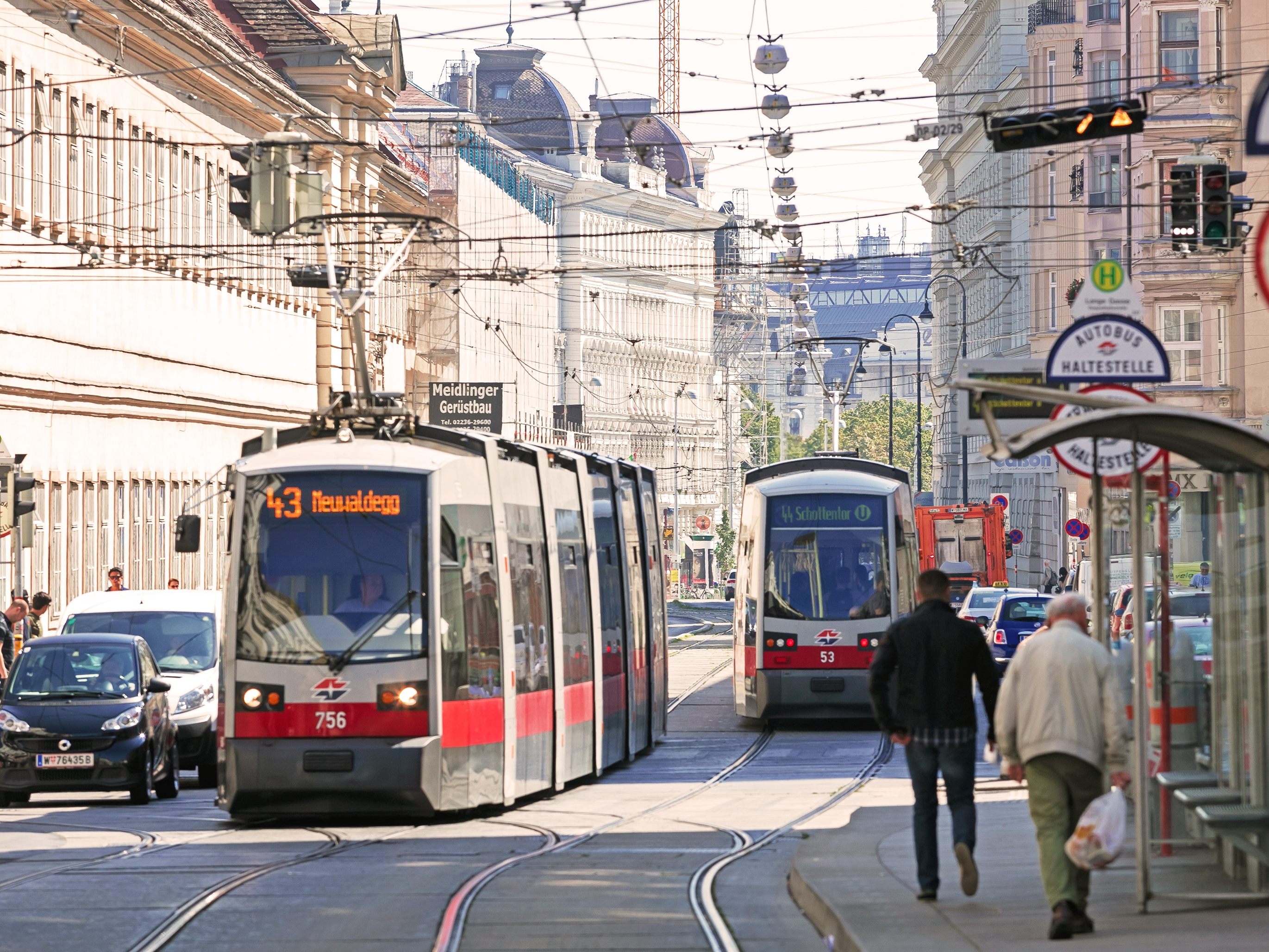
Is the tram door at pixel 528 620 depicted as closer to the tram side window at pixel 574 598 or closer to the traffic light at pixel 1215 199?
the tram side window at pixel 574 598

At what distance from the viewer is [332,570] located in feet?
56.4

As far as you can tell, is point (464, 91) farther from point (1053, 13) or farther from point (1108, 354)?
point (1108, 354)

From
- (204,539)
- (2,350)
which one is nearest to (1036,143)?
(2,350)

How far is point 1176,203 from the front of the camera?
26781mm

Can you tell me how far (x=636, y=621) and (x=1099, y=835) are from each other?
14.7 metres

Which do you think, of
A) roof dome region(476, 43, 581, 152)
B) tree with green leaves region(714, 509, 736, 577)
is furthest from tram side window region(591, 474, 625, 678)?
roof dome region(476, 43, 581, 152)

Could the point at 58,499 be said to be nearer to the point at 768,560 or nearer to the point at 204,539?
the point at 204,539

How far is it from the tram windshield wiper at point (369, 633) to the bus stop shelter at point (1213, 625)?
6.26 metres

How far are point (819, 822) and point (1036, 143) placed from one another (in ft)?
21.6

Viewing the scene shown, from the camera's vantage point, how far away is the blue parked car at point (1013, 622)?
38250 millimetres

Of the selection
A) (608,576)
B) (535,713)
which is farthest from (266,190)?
(535,713)

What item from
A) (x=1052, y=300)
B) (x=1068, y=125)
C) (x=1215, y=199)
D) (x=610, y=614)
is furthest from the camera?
(x=1052, y=300)

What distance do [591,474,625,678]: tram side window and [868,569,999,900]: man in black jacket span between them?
1073cm

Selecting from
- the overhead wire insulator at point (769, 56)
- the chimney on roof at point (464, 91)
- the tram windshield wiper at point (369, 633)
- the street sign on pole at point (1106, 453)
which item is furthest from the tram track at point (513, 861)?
the chimney on roof at point (464, 91)
